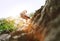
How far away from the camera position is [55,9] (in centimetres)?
251

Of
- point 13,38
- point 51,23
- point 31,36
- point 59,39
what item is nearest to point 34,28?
point 31,36

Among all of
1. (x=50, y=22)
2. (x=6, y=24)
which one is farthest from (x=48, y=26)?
(x=6, y=24)

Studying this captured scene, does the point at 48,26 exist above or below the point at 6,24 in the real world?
below

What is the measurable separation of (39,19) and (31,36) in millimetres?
289

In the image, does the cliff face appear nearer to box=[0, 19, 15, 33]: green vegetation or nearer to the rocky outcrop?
the rocky outcrop

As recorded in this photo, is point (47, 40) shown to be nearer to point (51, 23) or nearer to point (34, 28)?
point (51, 23)

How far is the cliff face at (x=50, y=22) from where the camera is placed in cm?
231

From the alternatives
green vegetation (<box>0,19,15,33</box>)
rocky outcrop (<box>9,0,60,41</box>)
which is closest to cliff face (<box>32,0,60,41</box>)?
rocky outcrop (<box>9,0,60,41</box>)

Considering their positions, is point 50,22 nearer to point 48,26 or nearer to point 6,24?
point 48,26

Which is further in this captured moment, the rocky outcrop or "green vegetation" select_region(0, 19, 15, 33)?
"green vegetation" select_region(0, 19, 15, 33)

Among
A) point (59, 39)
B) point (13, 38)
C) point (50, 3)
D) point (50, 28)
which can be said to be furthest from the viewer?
point (13, 38)

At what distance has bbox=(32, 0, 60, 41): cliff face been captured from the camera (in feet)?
7.58

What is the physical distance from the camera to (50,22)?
8.21ft

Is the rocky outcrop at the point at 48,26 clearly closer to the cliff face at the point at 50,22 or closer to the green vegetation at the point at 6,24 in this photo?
the cliff face at the point at 50,22
